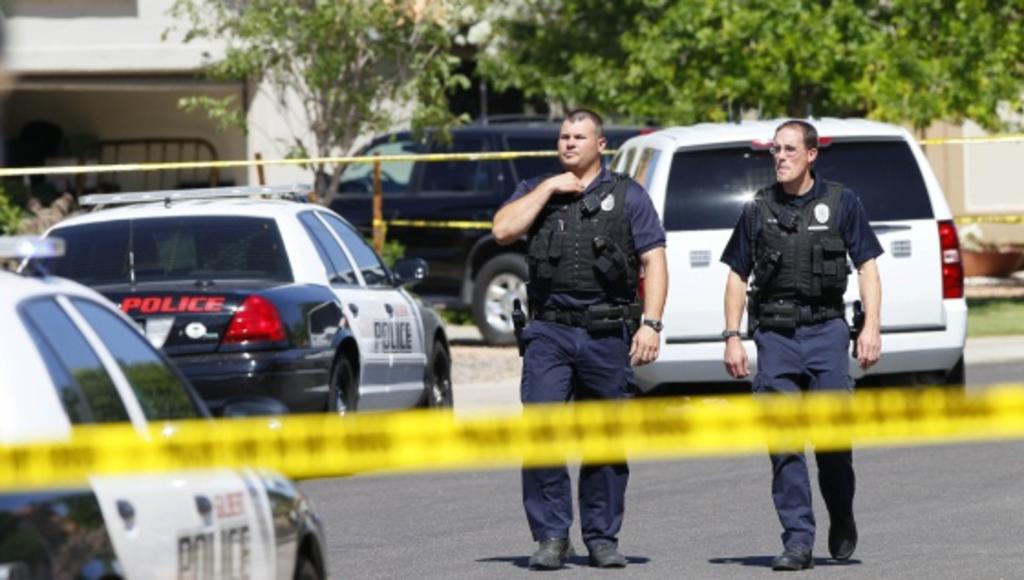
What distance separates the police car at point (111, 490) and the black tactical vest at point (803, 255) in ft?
12.5

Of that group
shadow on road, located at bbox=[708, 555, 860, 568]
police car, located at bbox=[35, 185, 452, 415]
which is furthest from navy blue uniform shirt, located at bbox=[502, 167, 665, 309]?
police car, located at bbox=[35, 185, 452, 415]

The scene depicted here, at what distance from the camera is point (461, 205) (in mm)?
23438

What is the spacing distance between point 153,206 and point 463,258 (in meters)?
9.07

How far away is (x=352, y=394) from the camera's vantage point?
1434 cm

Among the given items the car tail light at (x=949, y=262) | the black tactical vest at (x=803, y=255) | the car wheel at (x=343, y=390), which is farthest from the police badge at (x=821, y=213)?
the car tail light at (x=949, y=262)

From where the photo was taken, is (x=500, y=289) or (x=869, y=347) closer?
(x=869, y=347)

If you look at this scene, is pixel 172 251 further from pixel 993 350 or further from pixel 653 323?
pixel 993 350

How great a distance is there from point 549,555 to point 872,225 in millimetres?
5190

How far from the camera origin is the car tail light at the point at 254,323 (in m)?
13.1

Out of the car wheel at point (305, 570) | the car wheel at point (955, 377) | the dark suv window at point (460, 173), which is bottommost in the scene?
the car wheel at point (955, 377)

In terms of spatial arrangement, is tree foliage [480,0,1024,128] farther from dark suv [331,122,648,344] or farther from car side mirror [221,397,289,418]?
car side mirror [221,397,289,418]

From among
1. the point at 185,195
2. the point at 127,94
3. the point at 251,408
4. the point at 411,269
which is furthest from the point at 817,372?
the point at 127,94

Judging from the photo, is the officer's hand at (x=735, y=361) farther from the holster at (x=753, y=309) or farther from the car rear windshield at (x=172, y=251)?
the car rear windshield at (x=172, y=251)

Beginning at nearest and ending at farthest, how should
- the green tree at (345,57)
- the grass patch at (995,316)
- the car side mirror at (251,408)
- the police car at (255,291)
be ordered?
the car side mirror at (251,408), the police car at (255,291), the grass patch at (995,316), the green tree at (345,57)
